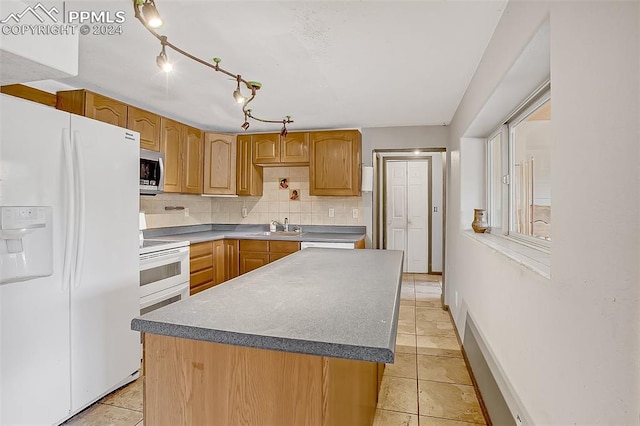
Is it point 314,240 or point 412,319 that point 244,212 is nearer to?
point 314,240

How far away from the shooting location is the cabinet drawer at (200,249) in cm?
338

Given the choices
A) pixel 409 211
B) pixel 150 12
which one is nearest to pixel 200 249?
pixel 150 12

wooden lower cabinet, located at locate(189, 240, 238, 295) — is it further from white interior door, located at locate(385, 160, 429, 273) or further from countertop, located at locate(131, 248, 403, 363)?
white interior door, located at locate(385, 160, 429, 273)

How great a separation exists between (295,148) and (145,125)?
5.35 feet

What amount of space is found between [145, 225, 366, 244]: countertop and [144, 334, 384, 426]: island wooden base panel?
8.03ft

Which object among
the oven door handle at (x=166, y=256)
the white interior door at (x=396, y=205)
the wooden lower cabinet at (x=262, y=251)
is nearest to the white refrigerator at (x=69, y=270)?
the oven door handle at (x=166, y=256)

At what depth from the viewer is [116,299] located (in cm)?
213

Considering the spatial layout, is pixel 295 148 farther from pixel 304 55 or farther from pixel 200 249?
pixel 304 55

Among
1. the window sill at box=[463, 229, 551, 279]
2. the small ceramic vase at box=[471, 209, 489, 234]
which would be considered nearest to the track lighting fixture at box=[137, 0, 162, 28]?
the window sill at box=[463, 229, 551, 279]

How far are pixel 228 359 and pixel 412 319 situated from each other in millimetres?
3009

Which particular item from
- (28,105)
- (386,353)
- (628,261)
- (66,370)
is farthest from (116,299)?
(628,261)

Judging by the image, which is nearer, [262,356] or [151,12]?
[262,356]

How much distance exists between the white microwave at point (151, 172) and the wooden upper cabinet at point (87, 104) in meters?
0.39

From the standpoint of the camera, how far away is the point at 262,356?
0.94 metres
